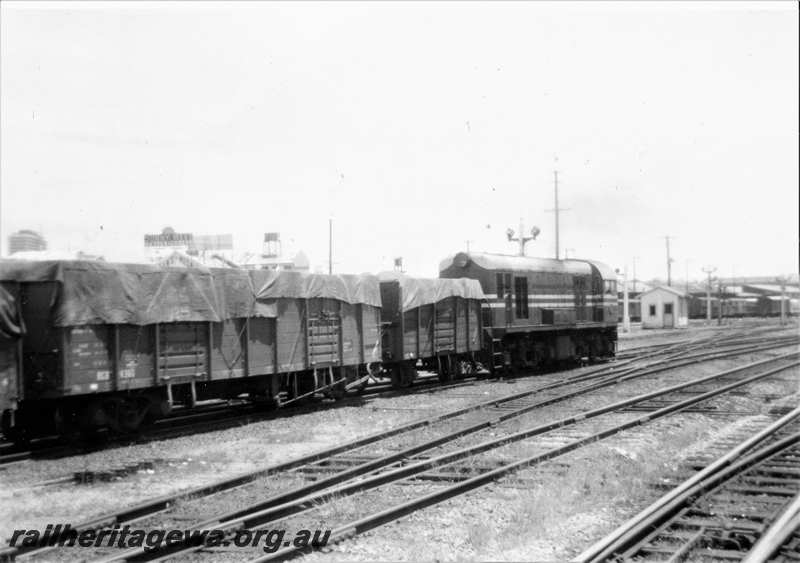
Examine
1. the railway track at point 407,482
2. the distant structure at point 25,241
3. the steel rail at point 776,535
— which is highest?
the distant structure at point 25,241

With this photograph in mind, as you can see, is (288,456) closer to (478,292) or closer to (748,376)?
(478,292)

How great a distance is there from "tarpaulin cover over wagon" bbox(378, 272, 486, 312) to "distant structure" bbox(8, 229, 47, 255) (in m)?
53.2

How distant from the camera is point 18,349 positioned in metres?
9.86

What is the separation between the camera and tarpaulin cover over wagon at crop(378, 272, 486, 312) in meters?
18.3

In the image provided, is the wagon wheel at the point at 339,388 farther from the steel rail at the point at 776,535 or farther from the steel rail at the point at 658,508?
the steel rail at the point at 776,535

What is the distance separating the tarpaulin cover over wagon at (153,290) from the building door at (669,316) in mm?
50347

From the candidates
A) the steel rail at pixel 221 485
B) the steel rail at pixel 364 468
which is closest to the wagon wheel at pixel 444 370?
the steel rail at pixel 364 468

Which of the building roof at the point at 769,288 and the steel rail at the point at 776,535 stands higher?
the building roof at the point at 769,288

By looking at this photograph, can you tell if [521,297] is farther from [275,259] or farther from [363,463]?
[275,259]

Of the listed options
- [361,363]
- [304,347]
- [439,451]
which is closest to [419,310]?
[361,363]

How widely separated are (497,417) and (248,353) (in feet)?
15.3

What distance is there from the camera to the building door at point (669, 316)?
5966cm

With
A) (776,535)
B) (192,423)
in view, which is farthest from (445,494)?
(192,423)

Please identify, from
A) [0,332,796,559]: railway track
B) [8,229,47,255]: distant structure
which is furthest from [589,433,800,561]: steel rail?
A: [8,229,47,255]: distant structure
